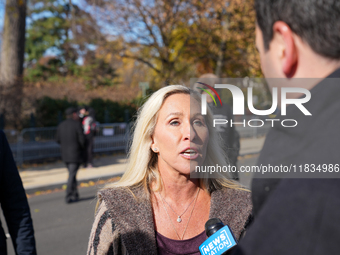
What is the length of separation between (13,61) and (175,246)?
12.3 meters

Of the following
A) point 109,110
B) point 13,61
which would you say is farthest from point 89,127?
point 109,110

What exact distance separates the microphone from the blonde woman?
0.58 metres

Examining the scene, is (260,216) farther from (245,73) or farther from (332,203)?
(245,73)

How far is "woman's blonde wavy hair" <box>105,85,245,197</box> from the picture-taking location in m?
2.30

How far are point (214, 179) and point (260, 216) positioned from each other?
5.38 feet

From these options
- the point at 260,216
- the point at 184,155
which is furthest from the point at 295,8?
the point at 184,155

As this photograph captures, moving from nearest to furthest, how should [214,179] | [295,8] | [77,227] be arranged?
[295,8], [214,179], [77,227]

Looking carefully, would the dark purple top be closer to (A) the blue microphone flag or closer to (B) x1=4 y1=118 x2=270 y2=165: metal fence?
(A) the blue microphone flag

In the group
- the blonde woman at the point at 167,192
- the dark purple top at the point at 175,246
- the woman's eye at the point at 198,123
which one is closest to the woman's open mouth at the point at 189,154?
the blonde woman at the point at 167,192

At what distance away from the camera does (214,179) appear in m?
2.36

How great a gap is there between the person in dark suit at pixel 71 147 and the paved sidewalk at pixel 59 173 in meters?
0.90

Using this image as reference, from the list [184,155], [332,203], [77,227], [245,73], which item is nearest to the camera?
[332,203]

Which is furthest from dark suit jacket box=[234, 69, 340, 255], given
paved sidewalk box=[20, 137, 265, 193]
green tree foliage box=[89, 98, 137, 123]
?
green tree foliage box=[89, 98, 137, 123]

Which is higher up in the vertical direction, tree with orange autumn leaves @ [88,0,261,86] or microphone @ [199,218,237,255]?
tree with orange autumn leaves @ [88,0,261,86]
